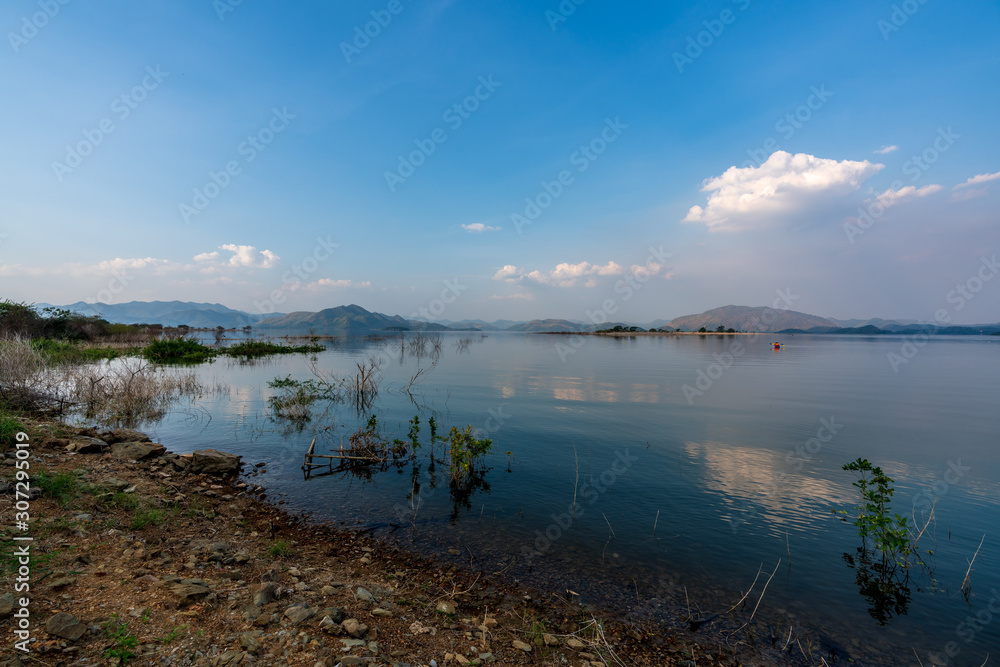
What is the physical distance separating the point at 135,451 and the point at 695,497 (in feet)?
58.3

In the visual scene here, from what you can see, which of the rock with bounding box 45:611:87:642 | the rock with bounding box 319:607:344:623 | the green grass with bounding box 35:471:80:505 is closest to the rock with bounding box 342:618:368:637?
the rock with bounding box 319:607:344:623

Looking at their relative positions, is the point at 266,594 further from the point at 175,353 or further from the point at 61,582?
the point at 175,353

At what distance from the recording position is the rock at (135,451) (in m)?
12.8

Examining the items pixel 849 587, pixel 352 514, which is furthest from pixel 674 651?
pixel 352 514

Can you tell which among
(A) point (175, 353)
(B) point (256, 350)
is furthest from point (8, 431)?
(B) point (256, 350)

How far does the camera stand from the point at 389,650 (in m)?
5.32

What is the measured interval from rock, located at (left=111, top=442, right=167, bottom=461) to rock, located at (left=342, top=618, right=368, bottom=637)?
11806mm

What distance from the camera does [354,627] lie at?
5.52 metres

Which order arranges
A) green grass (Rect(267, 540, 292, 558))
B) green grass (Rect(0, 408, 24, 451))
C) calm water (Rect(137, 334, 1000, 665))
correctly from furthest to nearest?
green grass (Rect(0, 408, 24, 451))
green grass (Rect(267, 540, 292, 558))
calm water (Rect(137, 334, 1000, 665))

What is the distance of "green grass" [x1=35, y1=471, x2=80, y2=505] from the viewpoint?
8445mm

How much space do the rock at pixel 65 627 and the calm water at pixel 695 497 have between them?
18.7 feet

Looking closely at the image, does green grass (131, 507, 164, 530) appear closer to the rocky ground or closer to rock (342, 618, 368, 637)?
the rocky ground

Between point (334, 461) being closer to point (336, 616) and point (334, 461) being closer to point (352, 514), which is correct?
point (352, 514)

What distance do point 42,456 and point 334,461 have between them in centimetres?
764
